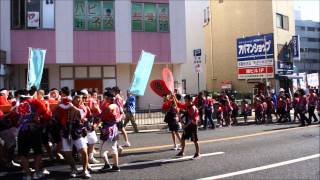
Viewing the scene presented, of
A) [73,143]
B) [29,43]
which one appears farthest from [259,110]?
[73,143]

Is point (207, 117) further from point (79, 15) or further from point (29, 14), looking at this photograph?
point (29, 14)

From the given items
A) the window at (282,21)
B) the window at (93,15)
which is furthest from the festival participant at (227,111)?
the window at (282,21)

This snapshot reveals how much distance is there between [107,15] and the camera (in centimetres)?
2753

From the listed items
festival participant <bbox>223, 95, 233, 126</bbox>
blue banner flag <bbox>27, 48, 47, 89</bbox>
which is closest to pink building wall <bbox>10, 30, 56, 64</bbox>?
blue banner flag <bbox>27, 48, 47, 89</bbox>

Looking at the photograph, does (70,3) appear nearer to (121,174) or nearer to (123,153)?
(123,153)

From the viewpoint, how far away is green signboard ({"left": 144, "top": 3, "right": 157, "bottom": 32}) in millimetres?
28375

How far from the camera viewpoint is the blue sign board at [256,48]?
33.6 meters

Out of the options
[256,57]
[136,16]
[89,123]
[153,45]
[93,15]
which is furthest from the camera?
[256,57]

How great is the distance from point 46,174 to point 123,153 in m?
3.12

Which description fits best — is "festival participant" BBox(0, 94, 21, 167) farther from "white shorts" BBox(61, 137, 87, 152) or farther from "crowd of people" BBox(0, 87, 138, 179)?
"white shorts" BBox(61, 137, 87, 152)

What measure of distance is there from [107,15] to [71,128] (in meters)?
19.5

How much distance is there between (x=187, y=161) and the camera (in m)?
10.9

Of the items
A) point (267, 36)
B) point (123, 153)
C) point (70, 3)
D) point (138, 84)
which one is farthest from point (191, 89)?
point (123, 153)

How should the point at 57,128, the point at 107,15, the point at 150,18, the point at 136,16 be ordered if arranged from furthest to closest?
the point at 150,18 < the point at 136,16 < the point at 107,15 < the point at 57,128
